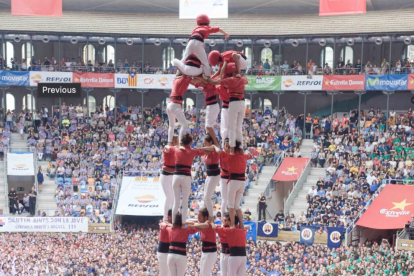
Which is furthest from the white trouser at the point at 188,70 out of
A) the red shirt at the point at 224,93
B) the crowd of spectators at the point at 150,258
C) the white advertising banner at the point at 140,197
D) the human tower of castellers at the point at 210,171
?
the white advertising banner at the point at 140,197

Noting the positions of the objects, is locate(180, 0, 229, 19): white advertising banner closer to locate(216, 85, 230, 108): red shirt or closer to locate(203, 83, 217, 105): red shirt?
locate(203, 83, 217, 105): red shirt

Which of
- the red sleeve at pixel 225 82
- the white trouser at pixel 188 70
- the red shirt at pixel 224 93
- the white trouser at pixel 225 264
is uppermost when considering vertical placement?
the white trouser at pixel 188 70

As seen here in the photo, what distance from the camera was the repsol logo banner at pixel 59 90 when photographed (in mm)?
42094

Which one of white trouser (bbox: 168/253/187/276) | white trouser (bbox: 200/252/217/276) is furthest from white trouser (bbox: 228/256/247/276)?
white trouser (bbox: 168/253/187/276)

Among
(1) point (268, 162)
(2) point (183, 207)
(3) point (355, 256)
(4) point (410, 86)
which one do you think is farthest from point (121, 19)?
(2) point (183, 207)

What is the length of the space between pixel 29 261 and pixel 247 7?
76.2 feet

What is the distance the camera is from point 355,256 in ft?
90.8

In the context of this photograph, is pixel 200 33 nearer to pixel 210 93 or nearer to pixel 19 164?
pixel 210 93

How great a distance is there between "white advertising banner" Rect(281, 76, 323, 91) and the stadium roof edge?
8.18 feet

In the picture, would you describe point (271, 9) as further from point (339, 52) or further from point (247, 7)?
point (339, 52)

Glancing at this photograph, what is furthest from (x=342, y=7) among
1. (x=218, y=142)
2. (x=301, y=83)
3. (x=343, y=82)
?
(x=218, y=142)

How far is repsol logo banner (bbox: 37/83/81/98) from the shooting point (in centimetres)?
4209

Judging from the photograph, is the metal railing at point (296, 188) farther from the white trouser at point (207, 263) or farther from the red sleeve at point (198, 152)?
the red sleeve at point (198, 152)

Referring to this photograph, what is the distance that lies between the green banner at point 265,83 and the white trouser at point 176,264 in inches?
1011
